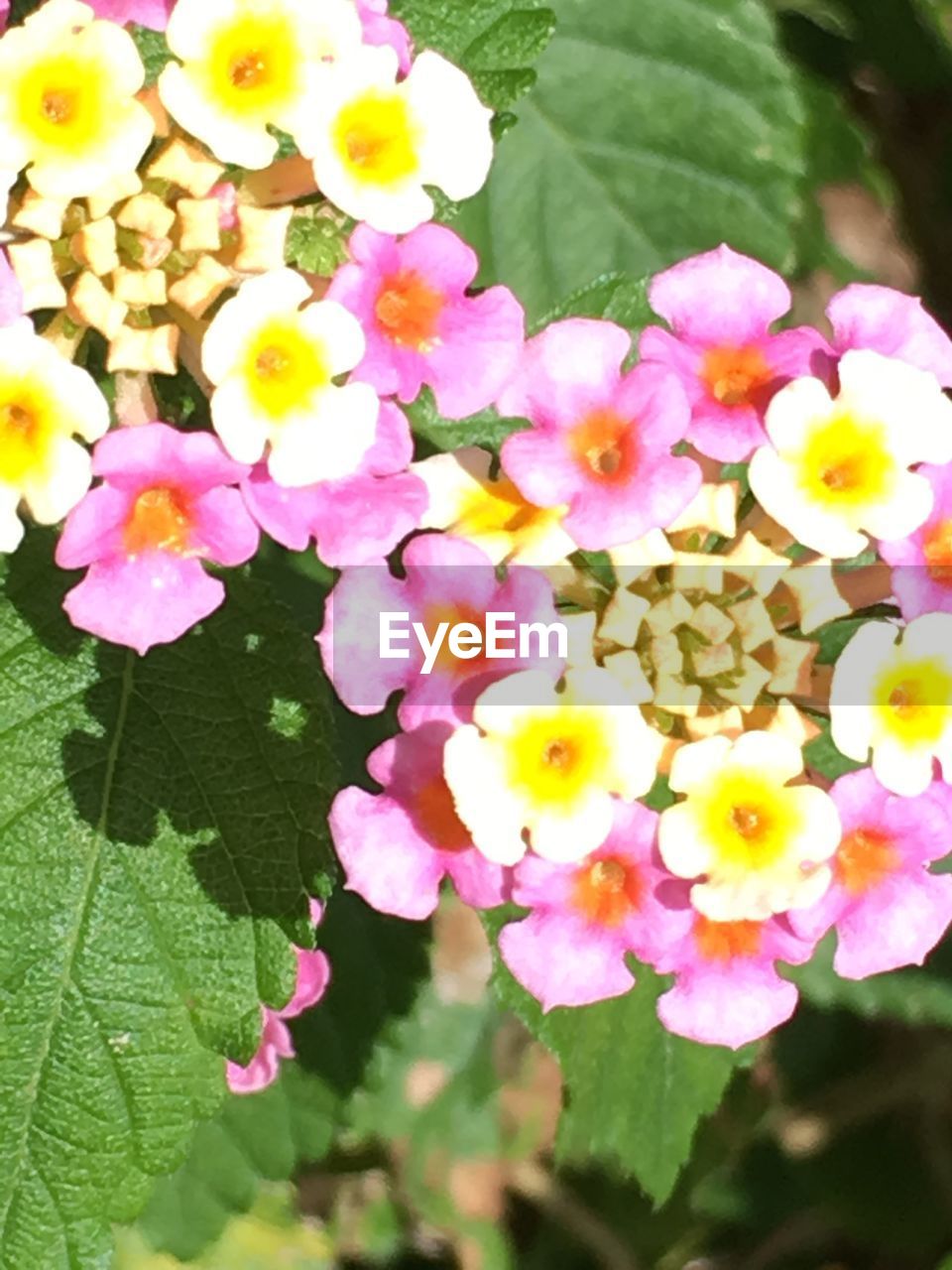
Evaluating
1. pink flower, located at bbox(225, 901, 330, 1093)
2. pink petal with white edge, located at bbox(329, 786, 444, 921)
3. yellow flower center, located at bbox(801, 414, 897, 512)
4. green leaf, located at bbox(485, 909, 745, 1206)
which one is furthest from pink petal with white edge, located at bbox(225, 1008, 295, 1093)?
yellow flower center, located at bbox(801, 414, 897, 512)

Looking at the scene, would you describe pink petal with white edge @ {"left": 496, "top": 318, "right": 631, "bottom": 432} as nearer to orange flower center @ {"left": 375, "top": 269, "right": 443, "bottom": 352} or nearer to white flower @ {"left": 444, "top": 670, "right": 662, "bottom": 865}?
orange flower center @ {"left": 375, "top": 269, "right": 443, "bottom": 352}

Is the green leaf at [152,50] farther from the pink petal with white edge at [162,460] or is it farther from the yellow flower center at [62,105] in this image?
the pink petal with white edge at [162,460]

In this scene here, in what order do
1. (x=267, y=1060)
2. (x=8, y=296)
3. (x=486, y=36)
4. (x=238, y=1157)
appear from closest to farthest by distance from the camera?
(x=8, y=296)
(x=486, y=36)
(x=267, y=1060)
(x=238, y=1157)

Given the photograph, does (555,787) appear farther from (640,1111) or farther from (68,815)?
(640,1111)

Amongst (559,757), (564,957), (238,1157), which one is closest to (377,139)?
(559,757)

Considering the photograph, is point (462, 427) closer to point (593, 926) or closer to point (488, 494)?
point (488, 494)

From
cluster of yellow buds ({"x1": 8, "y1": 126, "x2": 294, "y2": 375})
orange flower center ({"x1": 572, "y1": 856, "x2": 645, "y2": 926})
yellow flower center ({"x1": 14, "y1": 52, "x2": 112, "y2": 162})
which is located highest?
yellow flower center ({"x1": 14, "y1": 52, "x2": 112, "y2": 162})
